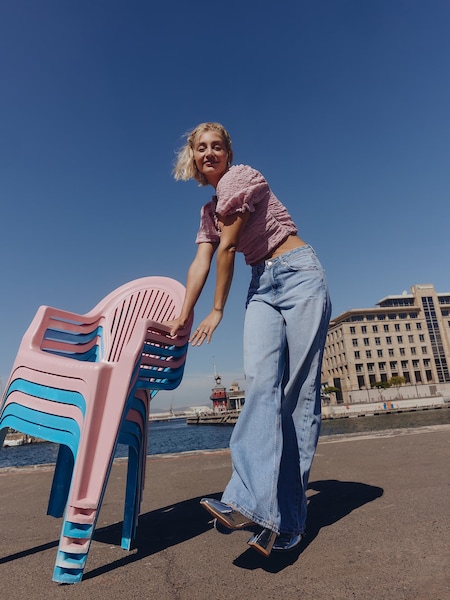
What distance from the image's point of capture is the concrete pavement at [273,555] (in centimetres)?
130

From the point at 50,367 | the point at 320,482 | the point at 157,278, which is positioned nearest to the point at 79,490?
the point at 50,367

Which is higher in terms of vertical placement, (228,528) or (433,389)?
(433,389)

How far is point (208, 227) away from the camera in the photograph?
2.29 m

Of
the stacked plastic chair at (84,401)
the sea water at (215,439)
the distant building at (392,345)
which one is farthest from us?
the distant building at (392,345)

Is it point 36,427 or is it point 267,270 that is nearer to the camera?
point 36,427

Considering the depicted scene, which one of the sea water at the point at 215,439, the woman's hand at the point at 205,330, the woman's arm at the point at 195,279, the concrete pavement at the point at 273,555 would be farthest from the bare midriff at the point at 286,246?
the sea water at the point at 215,439

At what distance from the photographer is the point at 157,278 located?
276 cm

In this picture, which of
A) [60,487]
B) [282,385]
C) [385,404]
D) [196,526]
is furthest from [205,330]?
[385,404]

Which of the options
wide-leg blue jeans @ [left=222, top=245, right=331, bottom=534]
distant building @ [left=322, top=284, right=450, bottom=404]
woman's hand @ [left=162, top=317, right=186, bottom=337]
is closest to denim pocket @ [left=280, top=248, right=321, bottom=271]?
wide-leg blue jeans @ [left=222, top=245, right=331, bottom=534]

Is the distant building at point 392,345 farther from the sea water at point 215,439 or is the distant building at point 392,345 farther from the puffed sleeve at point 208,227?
the puffed sleeve at point 208,227

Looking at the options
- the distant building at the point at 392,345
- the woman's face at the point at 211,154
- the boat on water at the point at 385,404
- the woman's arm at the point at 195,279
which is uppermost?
the distant building at the point at 392,345

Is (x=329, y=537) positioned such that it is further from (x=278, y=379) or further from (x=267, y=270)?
(x=267, y=270)

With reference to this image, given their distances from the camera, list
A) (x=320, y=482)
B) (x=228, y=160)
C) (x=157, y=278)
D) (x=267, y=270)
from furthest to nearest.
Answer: (x=320, y=482)
(x=157, y=278)
(x=228, y=160)
(x=267, y=270)

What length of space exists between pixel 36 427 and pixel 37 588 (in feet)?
1.95
